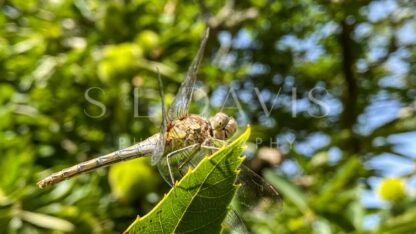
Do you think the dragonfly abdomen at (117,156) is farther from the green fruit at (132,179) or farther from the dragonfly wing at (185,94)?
the green fruit at (132,179)

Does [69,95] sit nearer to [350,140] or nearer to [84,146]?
[84,146]

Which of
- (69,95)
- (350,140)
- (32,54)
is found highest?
(32,54)

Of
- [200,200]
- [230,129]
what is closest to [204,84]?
[230,129]

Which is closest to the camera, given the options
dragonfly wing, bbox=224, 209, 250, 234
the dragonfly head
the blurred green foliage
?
dragonfly wing, bbox=224, 209, 250, 234

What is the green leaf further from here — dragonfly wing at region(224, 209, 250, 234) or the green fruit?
the green fruit

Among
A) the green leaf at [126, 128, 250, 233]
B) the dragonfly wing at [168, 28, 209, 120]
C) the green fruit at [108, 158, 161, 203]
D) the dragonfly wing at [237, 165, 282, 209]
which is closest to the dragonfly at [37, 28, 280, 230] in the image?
the dragonfly wing at [168, 28, 209, 120]

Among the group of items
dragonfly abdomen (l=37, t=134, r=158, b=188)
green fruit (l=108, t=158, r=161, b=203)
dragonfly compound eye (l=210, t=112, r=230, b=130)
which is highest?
dragonfly compound eye (l=210, t=112, r=230, b=130)

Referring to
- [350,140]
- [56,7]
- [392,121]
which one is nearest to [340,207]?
[350,140]
